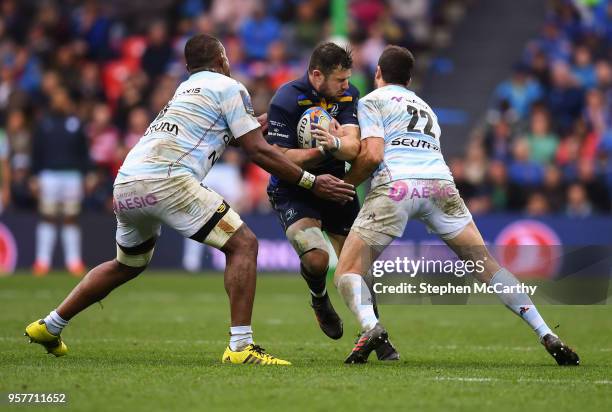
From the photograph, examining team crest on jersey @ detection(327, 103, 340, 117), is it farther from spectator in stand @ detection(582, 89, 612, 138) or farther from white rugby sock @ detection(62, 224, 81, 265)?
spectator in stand @ detection(582, 89, 612, 138)

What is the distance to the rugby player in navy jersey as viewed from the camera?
8.62m

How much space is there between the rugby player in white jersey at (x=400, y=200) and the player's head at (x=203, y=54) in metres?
1.11

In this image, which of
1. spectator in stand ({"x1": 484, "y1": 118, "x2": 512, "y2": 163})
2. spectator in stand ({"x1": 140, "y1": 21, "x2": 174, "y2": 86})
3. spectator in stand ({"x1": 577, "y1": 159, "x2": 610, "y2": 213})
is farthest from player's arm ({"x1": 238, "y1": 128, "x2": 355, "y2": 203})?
spectator in stand ({"x1": 140, "y1": 21, "x2": 174, "y2": 86})

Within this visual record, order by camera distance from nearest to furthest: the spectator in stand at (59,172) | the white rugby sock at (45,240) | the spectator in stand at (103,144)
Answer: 1. the spectator in stand at (59,172)
2. the white rugby sock at (45,240)
3. the spectator in stand at (103,144)

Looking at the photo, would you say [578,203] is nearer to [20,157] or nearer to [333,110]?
[20,157]

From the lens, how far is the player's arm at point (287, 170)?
8.16 m

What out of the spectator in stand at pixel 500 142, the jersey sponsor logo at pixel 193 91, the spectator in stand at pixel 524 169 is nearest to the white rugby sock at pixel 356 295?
the jersey sponsor logo at pixel 193 91

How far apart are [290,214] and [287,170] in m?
0.86

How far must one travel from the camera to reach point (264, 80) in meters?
20.9

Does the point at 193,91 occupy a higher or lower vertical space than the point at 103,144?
higher

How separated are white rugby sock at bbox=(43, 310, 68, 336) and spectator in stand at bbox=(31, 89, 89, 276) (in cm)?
1002

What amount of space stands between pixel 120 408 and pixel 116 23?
1982 cm

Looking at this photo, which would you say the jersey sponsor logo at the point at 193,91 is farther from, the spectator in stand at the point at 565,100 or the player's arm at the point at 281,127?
the spectator in stand at the point at 565,100

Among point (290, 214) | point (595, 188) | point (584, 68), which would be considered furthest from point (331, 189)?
point (584, 68)
